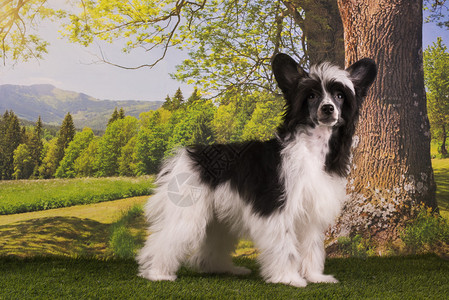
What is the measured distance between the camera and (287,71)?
3305mm

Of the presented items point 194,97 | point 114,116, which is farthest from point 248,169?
point 114,116

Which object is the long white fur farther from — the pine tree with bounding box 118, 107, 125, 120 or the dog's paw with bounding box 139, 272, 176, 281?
the pine tree with bounding box 118, 107, 125, 120

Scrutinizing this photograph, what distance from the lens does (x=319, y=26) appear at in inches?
223

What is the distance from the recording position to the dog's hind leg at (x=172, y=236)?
344 centimetres

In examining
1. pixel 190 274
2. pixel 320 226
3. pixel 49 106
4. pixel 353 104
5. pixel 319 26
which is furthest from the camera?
pixel 49 106

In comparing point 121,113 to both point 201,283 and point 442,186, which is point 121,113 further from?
point 442,186

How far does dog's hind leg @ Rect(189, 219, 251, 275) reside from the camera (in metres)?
3.86

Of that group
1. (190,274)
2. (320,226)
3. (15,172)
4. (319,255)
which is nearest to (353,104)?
(320,226)

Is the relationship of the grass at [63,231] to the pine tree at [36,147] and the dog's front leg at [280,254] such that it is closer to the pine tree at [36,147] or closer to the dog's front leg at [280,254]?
the pine tree at [36,147]

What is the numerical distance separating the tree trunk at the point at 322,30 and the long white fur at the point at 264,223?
2.73 metres

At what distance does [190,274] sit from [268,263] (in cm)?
89

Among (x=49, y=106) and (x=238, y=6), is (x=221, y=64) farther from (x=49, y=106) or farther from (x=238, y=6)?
(x=49, y=106)

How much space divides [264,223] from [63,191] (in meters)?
3.30

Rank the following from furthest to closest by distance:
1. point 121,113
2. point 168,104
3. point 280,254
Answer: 1. point 121,113
2. point 168,104
3. point 280,254
